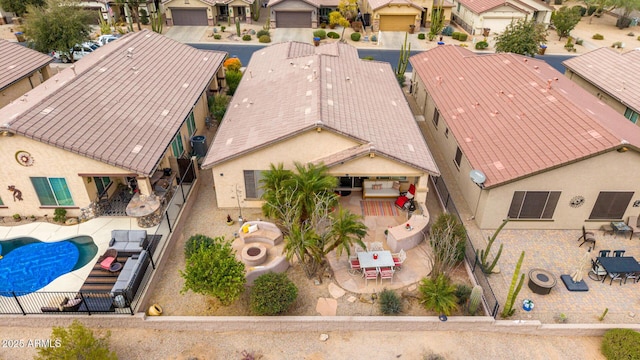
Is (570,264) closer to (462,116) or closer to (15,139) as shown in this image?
(462,116)

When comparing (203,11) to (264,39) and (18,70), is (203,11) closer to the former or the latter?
(264,39)

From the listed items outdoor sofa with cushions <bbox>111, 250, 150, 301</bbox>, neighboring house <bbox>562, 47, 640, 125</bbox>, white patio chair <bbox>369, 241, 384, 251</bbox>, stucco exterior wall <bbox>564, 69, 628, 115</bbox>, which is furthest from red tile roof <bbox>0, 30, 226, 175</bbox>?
stucco exterior wall <bbox>564, 69, 628, 115</bbox>

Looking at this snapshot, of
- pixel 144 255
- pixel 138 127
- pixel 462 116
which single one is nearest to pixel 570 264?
pixel 462 116

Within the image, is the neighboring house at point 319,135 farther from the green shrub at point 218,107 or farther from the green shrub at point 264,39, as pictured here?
the green shrub at point 264,39

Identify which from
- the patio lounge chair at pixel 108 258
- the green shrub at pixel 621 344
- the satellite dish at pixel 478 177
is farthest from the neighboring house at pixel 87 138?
the green shrub at pixel 621 344

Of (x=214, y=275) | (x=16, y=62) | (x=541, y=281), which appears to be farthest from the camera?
(x=16, y=62)

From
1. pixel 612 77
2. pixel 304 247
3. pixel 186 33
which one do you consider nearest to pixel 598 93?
pixel 612 77
